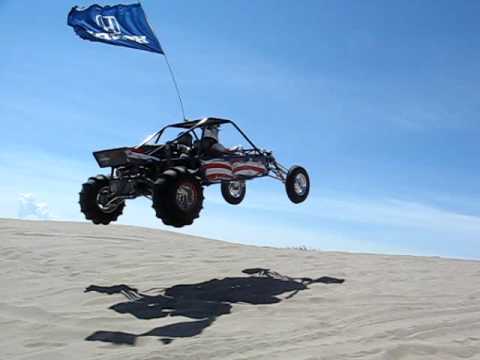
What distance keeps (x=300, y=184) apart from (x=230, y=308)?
A: 199 inches

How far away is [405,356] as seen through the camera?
472 cm

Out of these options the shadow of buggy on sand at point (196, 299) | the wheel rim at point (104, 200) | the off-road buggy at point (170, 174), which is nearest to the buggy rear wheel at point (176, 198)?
the off-road buggy at point (170, 174)

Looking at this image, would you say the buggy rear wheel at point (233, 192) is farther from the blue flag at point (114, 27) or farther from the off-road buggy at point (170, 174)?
the blue flag at point (114, 27)

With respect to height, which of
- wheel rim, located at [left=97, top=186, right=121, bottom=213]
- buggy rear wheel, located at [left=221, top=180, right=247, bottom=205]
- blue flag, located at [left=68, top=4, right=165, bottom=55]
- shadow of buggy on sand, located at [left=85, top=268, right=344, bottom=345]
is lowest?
shadow of buggy on sand, located at [left=85, top=268, right=344, bottom=345]

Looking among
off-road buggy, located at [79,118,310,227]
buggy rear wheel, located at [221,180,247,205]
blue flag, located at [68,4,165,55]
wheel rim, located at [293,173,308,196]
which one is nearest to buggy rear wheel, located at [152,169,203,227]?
off-road buggy, located at [79,118,310,227]

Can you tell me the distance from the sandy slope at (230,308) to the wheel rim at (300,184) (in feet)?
4.64

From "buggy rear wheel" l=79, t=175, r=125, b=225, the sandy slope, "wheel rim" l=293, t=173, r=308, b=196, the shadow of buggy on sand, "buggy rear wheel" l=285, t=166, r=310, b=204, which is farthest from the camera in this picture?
"wheel rim" l=293, t=173, r=308, b=196

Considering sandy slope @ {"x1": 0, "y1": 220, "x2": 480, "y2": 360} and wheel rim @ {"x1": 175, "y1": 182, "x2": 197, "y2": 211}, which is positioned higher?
wheel rim @ {"x1": 175, "y1": 182, "x2": 197, "y2": 211}

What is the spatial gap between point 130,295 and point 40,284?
180cm

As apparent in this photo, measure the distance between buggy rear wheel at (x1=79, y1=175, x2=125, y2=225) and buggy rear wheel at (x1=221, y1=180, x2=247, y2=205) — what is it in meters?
3.00

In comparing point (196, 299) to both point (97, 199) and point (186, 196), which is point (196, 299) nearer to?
point (186, 196)

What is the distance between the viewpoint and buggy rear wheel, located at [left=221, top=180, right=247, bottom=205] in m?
12.5

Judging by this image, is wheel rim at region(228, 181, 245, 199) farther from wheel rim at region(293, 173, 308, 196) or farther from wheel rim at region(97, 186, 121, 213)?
wheel rim at region(97, 186, 121, 213)

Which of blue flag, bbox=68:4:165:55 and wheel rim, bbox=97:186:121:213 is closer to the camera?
Answer: wheel rim, bbox=97:186:121:213
